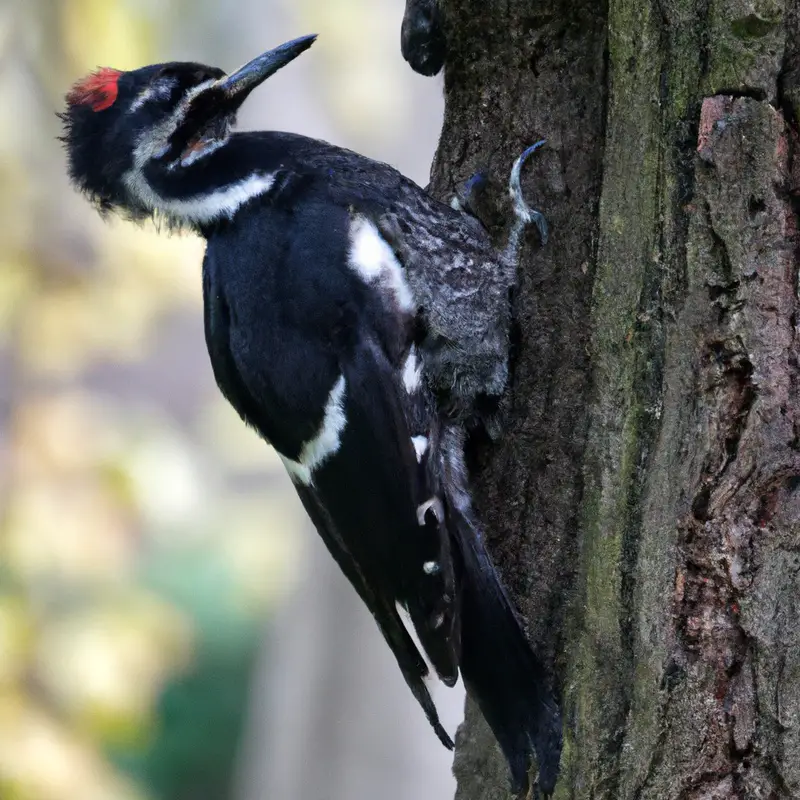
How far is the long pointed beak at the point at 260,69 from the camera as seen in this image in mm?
2100

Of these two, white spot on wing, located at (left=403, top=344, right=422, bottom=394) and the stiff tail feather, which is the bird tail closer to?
the stiff tail feather

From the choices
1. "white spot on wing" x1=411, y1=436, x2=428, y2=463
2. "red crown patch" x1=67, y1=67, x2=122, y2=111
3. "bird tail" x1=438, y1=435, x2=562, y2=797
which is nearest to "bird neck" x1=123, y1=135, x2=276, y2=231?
"red crown patch" x1=67, y1=67, x2=122, y2=111

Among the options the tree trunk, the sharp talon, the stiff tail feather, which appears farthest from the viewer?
the sharp talon

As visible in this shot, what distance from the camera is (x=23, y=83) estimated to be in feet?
13.1

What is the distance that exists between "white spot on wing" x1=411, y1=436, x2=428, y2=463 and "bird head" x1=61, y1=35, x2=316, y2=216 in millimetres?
815

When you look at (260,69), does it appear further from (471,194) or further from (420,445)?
(420,445)

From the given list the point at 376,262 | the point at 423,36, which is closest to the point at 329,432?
the point at 376,262

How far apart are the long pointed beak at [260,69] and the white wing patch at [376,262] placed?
0.40m

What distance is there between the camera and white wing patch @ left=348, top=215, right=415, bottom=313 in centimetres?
190

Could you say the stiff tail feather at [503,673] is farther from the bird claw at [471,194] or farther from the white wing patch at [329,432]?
the bird claw at [471,194]

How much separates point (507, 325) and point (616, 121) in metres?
0.45

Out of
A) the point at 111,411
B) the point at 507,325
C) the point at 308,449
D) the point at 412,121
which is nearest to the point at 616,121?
the point at 507,325

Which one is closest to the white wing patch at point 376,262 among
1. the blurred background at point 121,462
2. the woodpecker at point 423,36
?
the woodpecker at point 423,36

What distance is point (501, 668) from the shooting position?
5.58 ft
